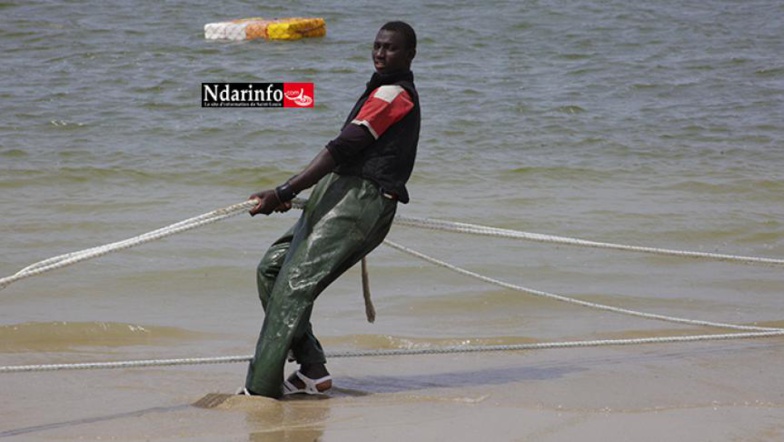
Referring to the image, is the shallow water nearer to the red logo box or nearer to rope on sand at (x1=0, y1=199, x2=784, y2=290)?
the red logo box

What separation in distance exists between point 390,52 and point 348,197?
21.1 inches

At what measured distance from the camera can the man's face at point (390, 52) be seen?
4254 mm

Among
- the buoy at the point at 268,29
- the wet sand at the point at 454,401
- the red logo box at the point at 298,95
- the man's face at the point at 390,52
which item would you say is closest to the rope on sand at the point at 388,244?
the wet sand at the point at 454,401

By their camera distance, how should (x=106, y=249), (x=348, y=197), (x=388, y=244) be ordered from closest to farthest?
1. (x=106, y=249)
2. (x=348, y=197)
3. (x=388, y=244)

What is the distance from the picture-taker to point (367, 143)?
4.21 meters

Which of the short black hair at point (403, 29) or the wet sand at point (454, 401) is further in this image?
the short black hair at point (403, 29)

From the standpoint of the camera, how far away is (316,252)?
430 cm

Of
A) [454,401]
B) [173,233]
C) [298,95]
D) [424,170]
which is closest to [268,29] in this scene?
[298,95]

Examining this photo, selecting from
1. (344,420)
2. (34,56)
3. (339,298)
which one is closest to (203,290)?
(339,298)

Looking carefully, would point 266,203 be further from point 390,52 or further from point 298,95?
point 298,95

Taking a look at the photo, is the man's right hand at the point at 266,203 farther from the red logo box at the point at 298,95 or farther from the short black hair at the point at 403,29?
the red logo box at the point at 298,95

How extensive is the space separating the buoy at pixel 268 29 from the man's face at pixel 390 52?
13.7 metres

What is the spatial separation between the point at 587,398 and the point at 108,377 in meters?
1.93

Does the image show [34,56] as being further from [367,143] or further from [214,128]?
[367,143]
